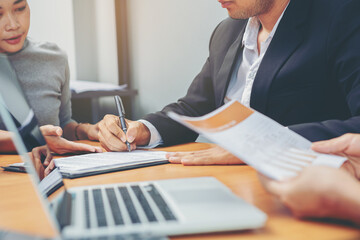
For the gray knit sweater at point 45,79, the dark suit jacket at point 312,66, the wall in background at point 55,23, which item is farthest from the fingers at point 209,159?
the wall in background at point 55,23

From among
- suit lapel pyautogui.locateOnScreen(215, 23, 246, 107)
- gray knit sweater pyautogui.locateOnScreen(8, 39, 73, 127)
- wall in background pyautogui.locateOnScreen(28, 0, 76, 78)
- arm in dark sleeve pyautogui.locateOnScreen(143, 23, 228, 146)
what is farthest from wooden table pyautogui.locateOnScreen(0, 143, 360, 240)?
wall in background pyautogui.locateOnScreen(28, 0, 76, 78)

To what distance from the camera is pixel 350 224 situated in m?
0.42

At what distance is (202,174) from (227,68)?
0.59 metres

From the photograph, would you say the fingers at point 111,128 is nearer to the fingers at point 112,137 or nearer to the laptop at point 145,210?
the fingers at point 112,137

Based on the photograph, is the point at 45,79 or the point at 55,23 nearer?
the point at 45,79

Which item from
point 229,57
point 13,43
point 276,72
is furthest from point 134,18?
point 276,72

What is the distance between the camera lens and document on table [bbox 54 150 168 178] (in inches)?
28.4

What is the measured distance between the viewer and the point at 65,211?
1.45 feet

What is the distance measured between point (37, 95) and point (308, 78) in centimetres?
109

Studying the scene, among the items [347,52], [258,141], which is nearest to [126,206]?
[258,141]

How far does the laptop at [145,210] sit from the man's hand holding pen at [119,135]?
1.33 ft

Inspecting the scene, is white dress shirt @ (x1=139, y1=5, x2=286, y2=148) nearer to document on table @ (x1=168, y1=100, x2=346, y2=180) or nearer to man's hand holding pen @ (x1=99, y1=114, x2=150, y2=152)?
man's hand holding pen @ (x1=99, y1=114, x2=150, y2=152)

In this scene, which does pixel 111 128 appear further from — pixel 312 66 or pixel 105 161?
pixel 312 66

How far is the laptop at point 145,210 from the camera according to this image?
38 centimetres
